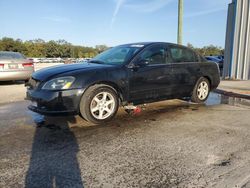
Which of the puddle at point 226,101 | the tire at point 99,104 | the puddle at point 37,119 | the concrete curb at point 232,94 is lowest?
the puddle at point 37,119

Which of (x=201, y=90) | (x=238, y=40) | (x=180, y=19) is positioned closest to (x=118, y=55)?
(x=201, y=90)

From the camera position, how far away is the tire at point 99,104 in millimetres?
4637

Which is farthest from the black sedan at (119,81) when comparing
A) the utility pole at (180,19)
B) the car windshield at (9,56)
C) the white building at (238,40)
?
the car windshield at (9,56)

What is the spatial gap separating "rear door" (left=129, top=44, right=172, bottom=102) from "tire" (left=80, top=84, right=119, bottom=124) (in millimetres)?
454

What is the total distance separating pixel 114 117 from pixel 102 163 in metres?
2.19

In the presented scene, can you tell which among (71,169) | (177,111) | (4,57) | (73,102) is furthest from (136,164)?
(4,57)

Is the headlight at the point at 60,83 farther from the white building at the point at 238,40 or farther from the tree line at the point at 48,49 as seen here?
the tree line at the point at 48,49

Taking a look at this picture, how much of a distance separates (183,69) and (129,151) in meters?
3.24

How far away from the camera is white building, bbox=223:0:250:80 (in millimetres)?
10883

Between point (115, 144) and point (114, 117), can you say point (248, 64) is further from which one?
point (115, 144)

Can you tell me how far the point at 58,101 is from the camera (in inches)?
173

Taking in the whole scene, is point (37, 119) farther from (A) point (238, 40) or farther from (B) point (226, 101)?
(A) point (238, 40)

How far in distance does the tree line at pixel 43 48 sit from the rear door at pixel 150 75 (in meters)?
67.5

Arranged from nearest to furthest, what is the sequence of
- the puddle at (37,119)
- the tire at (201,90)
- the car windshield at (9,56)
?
the puddle at (37,119) → the tire at (201,90) → the car windshield at (9,56)
